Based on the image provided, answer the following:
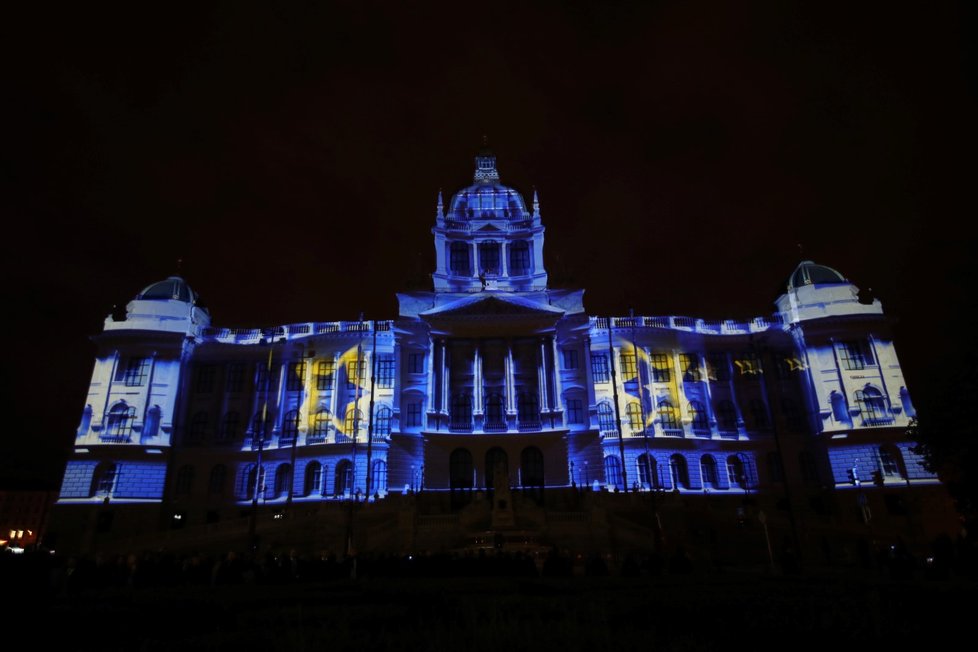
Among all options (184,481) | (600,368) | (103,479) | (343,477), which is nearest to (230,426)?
(184,481)

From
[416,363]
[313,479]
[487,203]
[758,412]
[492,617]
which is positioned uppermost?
[487,203]

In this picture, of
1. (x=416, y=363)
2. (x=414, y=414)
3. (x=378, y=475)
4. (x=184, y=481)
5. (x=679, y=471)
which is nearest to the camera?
(x=378, y=475)

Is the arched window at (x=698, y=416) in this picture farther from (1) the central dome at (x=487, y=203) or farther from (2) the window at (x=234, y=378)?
(2) the window at (x=234, y=378)

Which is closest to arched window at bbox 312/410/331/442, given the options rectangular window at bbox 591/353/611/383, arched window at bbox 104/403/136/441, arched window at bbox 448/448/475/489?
arched window at bbox 448/448/475/489

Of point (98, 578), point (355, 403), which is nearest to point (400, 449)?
point (355, 403)

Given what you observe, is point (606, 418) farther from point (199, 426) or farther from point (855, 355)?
point (199, 426)

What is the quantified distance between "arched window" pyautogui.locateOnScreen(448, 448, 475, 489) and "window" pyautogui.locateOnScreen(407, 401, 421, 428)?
4.26 m

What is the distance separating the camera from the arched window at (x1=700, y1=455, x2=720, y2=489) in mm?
50938

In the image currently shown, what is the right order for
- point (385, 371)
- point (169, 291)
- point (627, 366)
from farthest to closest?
point (169, 291)
point (627, 366)
point (385, 371)

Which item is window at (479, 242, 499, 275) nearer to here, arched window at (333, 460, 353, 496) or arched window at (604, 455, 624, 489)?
arched window at (604, 455, 624, 489)

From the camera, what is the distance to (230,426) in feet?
176

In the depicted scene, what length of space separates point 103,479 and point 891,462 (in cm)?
6198

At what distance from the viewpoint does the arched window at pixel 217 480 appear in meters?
51.1

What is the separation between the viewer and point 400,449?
1887 inches
